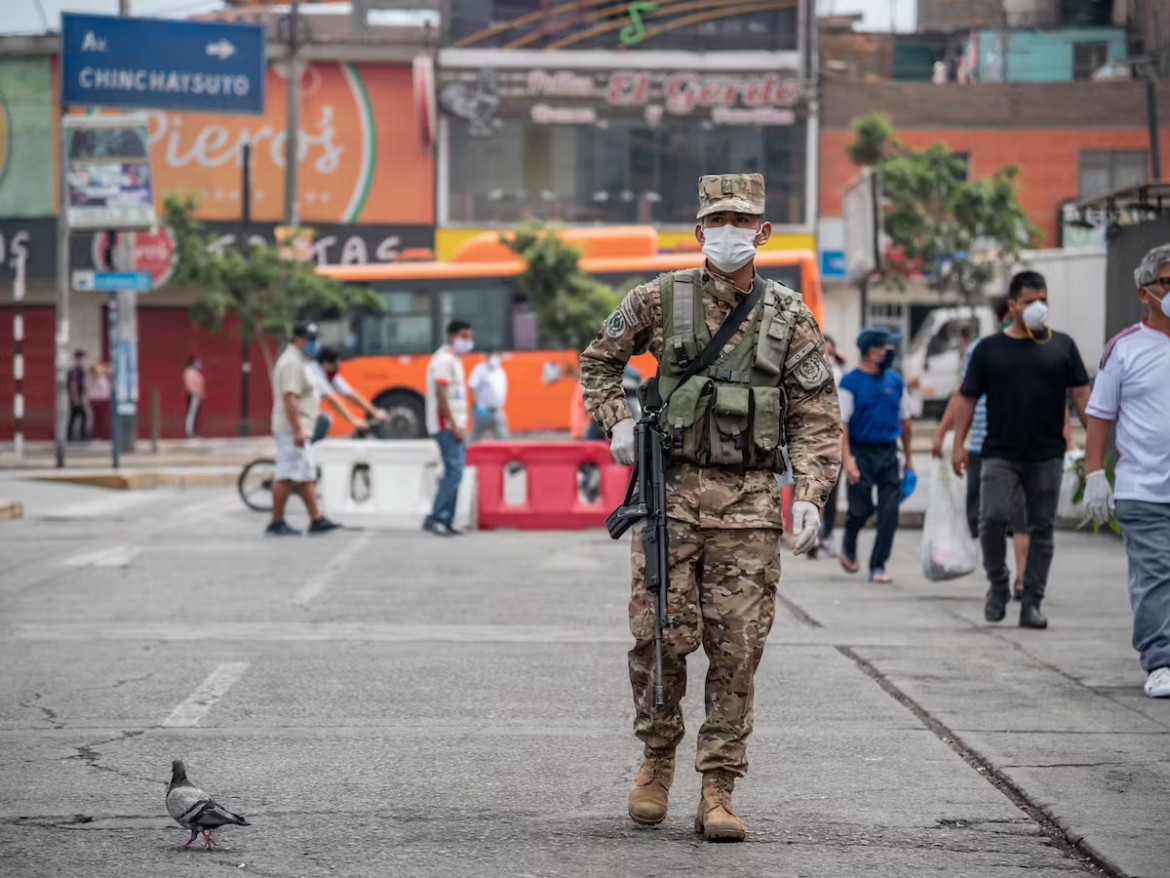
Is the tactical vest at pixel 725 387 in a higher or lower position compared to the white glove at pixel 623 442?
higher

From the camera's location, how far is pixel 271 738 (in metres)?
7.03

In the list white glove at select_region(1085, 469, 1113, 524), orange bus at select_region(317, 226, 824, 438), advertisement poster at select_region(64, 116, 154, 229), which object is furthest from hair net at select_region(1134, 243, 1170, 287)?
orange bus at select_region(317, 226, 824, 438)

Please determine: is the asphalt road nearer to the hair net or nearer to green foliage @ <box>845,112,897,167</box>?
the hair net

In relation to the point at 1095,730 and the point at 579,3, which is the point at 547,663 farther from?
the point at 579,3

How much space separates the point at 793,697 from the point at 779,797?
214 centimetres

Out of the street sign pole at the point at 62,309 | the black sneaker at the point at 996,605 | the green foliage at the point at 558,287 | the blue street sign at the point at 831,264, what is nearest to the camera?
the black sneaker at the point at 996,605

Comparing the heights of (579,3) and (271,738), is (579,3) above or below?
above

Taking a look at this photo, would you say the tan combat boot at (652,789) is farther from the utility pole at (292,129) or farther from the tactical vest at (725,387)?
the utility pole at (292,129)

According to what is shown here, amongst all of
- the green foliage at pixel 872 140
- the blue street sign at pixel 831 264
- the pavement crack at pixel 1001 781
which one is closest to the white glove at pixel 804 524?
the pavement crack at pixel 1001 781

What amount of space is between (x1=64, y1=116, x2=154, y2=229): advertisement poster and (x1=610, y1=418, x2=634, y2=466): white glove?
23.5 metres

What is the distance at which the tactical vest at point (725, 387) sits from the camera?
547 cm

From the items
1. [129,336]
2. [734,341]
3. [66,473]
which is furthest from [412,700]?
[129,336]

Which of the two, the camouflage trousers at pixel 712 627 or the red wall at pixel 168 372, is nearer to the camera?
the camouflage trousers at pixel 712 627

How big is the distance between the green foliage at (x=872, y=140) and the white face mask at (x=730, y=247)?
35411mm
